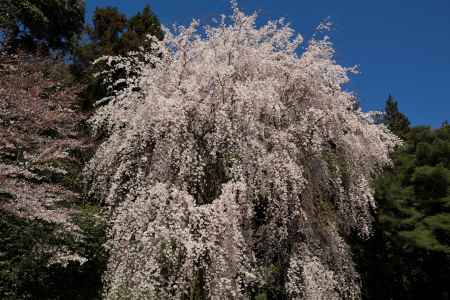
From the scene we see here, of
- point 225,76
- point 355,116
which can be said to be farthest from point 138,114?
point 355,116

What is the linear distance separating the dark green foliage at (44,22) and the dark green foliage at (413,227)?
1122 cm

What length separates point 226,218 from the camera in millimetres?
4750

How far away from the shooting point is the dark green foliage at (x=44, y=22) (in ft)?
43.3

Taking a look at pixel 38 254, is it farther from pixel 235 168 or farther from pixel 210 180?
pixel 235 168

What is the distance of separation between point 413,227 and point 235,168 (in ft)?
20.1

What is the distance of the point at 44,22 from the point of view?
14562mm

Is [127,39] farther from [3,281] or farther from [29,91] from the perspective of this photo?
[3,281]

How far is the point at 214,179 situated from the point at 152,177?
43.7 inches

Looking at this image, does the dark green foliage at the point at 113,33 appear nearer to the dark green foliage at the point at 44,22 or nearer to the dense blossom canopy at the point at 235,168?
the dark green foliage at the point at 44,22

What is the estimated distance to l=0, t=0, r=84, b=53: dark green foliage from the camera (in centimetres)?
1320

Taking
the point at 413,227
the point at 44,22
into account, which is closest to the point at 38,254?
the point at 413,227

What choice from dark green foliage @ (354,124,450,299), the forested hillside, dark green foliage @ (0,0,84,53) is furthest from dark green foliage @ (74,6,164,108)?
dark green foliage @ (354,124,450,299)

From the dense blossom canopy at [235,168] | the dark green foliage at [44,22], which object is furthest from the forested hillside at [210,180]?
the dark green foliage at [44,22]

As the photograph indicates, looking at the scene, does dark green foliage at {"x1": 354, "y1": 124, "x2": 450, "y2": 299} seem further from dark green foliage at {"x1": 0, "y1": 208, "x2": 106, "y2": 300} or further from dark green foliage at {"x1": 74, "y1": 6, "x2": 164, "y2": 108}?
dark green foliage at {"x1": 74, "y1": 6, "x2": 164, "y2": 108}
